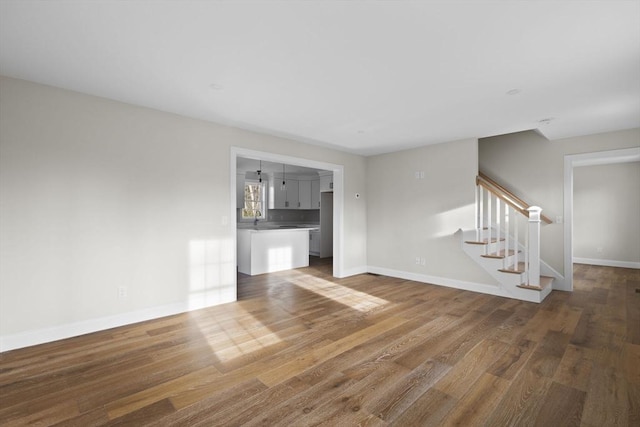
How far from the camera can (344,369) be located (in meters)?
2.38

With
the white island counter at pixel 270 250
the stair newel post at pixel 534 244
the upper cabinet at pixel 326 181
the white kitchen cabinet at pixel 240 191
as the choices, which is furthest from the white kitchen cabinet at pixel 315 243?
the stair newel post at pixel 534 244

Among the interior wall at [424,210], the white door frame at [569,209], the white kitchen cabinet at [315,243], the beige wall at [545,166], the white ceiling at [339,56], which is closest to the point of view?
the white ceiling at [339,56]

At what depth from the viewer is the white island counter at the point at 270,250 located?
614 cm

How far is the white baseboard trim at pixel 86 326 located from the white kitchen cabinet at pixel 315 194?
5.38m

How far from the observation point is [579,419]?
1807mm

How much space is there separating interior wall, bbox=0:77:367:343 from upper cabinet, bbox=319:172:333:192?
388 cm

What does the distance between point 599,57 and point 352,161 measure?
4.02m

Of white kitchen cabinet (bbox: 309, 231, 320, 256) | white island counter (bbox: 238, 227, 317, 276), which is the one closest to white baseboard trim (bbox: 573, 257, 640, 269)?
white kitchen cabinet (bbox: 309, 231, 320, 256)

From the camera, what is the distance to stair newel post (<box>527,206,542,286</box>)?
4160 mm

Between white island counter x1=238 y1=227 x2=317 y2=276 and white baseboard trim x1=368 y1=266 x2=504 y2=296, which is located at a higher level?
white island counter x1=238 y1=227 x2=317 y2=276

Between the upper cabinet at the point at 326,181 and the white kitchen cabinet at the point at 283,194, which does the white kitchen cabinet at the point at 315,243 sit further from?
the upper cabinet at the point at 326,181

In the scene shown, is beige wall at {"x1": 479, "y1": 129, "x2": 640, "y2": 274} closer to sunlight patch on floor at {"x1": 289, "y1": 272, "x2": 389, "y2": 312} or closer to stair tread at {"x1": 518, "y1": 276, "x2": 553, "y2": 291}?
stair tread at {"x1": 518, "y1": 276, "x2": 553, "y2": 291}

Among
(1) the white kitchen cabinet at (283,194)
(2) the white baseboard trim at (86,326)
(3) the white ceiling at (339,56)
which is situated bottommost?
(2) the white baseboard trim at (86,326)

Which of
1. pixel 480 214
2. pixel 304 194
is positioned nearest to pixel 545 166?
pixel 480 214
